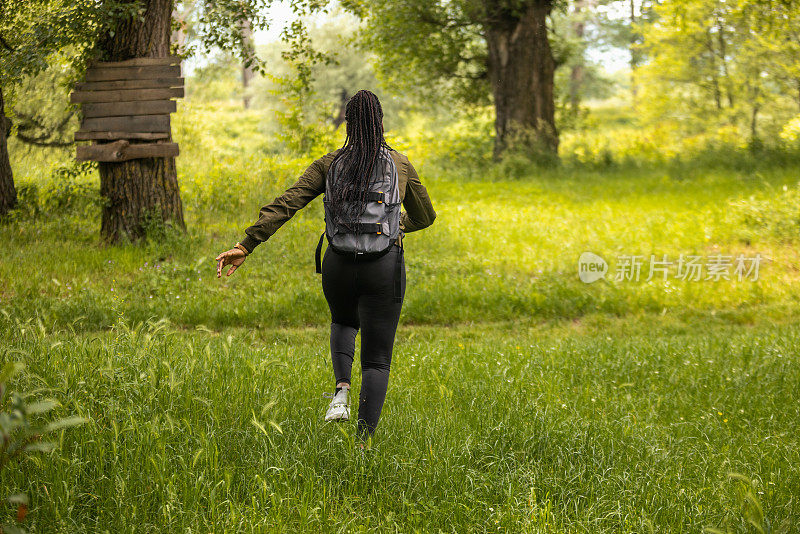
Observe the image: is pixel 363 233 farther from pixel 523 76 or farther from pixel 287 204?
pixel 523 76

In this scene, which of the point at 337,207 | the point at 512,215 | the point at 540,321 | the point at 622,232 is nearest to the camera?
the point at 337,207

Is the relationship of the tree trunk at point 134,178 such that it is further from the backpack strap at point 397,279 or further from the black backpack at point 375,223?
→ the backpack strap at point 397,279

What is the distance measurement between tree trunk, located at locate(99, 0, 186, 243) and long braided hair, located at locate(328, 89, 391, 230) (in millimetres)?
7028

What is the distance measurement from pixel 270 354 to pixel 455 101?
17970 mm

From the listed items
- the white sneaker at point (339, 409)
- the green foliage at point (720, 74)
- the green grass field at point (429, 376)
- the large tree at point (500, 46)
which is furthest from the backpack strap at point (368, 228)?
the green foliage at point (720, 74)

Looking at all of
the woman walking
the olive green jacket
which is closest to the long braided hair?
the woman walking

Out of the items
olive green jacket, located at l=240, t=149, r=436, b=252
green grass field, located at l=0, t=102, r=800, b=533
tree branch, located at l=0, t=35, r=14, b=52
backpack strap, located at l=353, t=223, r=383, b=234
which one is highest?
tree branch, located at l=0, t=35, r=14, b=52

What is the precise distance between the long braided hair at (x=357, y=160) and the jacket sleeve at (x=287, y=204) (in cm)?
13

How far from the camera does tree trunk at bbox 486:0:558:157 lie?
18.9m

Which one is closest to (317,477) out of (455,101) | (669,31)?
(455,101)

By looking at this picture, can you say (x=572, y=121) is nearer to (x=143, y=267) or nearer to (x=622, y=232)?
(x=622, y=232)

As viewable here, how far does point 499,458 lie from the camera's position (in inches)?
170

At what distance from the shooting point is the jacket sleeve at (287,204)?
163 inches

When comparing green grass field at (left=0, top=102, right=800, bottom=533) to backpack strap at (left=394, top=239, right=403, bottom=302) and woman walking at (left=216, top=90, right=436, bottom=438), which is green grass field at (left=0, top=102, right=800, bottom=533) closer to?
woman walking at (left=216, top=90, right=436, bottom=438)
